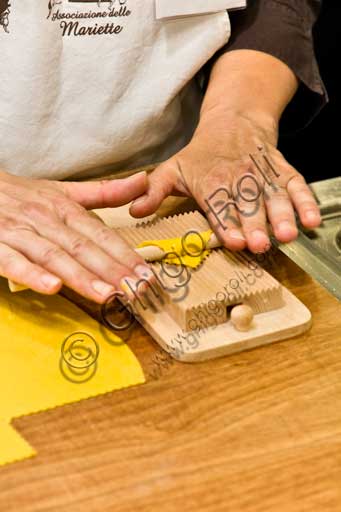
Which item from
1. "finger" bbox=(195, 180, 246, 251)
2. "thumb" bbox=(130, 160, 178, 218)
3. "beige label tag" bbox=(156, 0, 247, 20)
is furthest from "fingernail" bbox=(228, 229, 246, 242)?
"beige label tag" bbox=(156, 0, 247, 20)

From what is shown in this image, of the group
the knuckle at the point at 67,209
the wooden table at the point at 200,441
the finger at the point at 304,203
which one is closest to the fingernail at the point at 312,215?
the finger at the point at 304,203

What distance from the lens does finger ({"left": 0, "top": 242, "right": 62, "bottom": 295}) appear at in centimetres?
79

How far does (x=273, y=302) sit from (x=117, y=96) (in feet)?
1.38

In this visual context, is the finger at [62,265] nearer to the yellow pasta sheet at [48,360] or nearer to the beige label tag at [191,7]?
the yellow pasta sheet at [48,360]

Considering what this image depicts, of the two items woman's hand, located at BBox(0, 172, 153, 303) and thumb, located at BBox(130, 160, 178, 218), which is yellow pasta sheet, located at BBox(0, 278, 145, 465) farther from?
thumb, located at BBox(130, 160, 178, 218)

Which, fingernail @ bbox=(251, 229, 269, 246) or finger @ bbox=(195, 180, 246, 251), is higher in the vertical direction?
finger @ bbox=(195, 180, 246, 251)

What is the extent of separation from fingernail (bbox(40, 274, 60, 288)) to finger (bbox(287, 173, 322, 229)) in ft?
1.08

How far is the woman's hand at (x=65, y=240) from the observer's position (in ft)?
2.63

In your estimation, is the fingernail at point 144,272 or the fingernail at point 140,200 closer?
the fingernail at point 144,272

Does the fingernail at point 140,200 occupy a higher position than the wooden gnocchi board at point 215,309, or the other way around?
the fingernail at point 140,200

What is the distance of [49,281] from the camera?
793 millimetres

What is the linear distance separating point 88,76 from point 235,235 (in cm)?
34

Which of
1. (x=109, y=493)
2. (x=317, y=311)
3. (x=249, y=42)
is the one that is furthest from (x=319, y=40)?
(x=109, y=493)

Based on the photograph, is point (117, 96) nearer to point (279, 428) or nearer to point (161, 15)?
point (161, 15)
